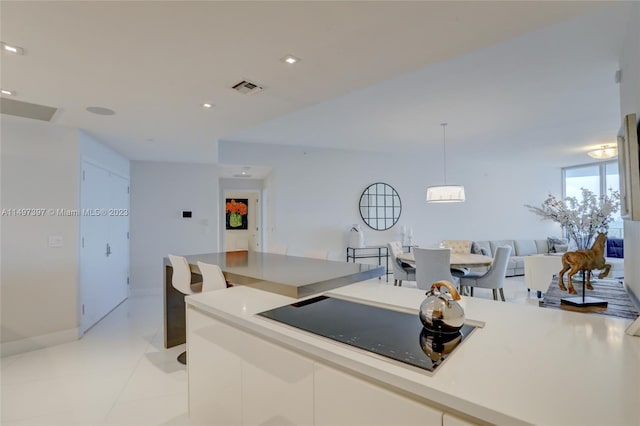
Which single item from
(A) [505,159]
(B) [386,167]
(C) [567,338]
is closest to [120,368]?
(C) [567,338]

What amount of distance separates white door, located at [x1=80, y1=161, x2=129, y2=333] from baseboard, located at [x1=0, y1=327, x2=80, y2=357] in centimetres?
14

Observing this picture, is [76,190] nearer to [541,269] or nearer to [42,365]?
[42,365]

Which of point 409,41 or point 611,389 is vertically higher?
point 409,41

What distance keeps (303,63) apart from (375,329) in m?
1.64

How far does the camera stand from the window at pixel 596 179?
737 cm

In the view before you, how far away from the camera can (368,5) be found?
1.49m

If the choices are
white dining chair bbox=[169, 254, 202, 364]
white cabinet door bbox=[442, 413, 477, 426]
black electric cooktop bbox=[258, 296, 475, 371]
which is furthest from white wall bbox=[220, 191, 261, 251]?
white cabinet door bbox=[442, 413, 477, 426]

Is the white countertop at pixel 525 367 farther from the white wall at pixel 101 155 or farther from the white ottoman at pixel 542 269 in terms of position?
the white ottoman at pixel 542 269

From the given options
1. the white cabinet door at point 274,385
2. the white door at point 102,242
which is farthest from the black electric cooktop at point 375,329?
the white door at point 102,242

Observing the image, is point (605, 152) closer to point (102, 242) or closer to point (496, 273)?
point (496, 273)

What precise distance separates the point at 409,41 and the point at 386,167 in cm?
510

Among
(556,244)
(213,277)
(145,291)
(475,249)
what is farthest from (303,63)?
(556,244)

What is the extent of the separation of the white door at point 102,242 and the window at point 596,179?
28.9ft

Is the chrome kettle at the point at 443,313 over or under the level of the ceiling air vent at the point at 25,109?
under
